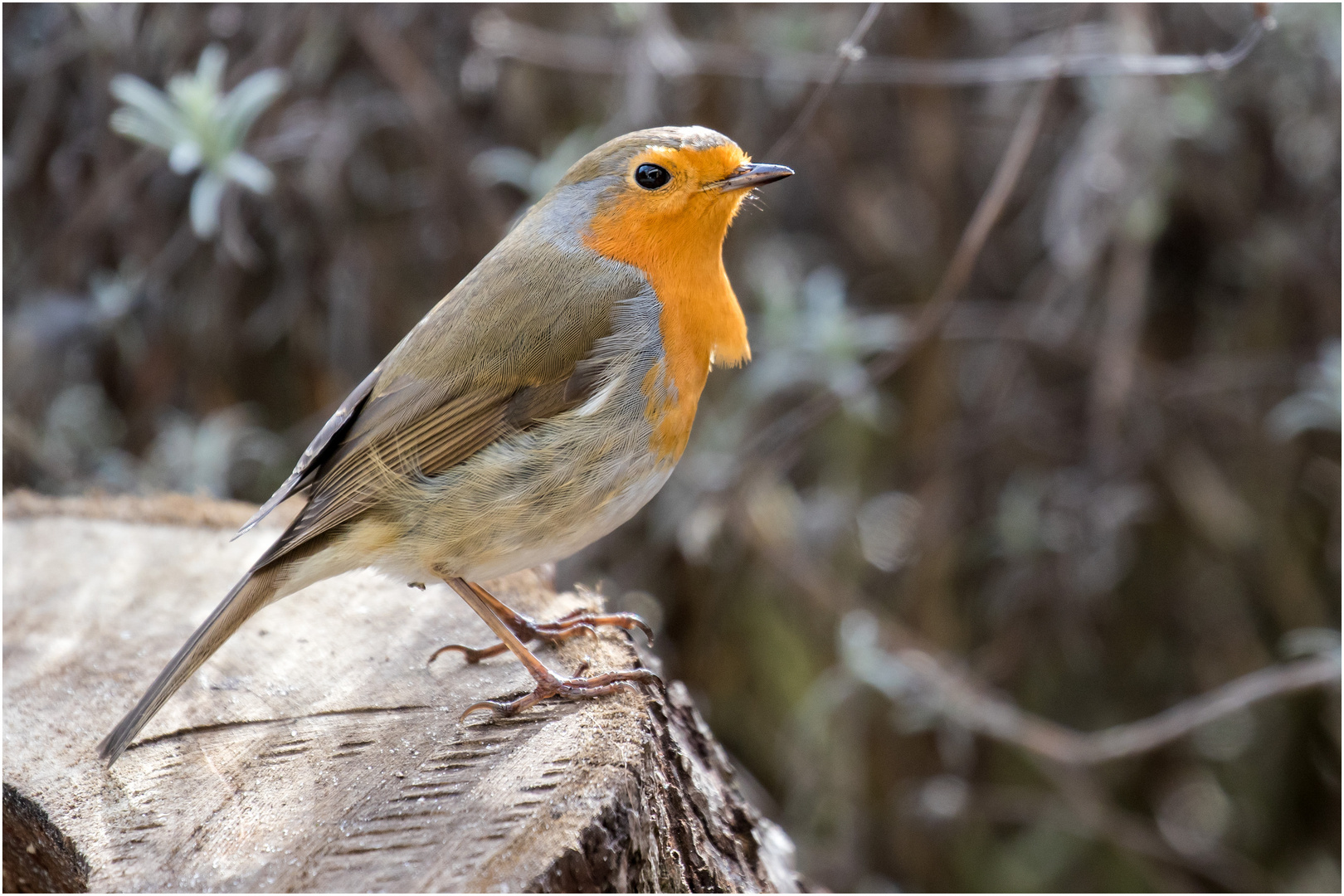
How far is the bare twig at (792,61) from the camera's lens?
2.95m

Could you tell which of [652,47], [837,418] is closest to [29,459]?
[652,47]

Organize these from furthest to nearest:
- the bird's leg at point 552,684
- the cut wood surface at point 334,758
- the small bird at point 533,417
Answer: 1. the small bird at point 533,417
2. the bird's leg at point 552,684
3. the cut wood surface at point 334,758

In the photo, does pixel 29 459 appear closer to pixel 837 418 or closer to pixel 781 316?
pixel 781 316

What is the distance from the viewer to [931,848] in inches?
170

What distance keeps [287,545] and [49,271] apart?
2518 mm

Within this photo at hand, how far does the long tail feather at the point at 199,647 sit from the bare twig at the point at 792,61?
1.82 meters

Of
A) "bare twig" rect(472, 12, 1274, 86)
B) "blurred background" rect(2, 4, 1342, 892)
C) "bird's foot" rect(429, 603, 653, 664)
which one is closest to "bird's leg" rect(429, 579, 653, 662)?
"bird's foot" rect(429, 603, 653, 664)

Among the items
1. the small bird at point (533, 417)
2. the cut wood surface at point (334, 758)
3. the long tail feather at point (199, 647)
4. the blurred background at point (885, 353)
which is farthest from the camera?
the blurred background at point (885, 353)

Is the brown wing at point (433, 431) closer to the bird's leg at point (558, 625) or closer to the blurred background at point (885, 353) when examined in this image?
the bird's leg at point (558, 625)

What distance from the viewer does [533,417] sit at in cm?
212

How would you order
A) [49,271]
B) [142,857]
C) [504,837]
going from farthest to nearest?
[49,271] < [142,857] < [504,837]

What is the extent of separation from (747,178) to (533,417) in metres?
0.64

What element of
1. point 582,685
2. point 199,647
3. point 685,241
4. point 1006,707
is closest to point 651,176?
point 685,241

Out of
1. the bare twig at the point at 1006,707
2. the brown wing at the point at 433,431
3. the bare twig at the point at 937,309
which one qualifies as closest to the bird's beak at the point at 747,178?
the brown wing at the point at 433,431
